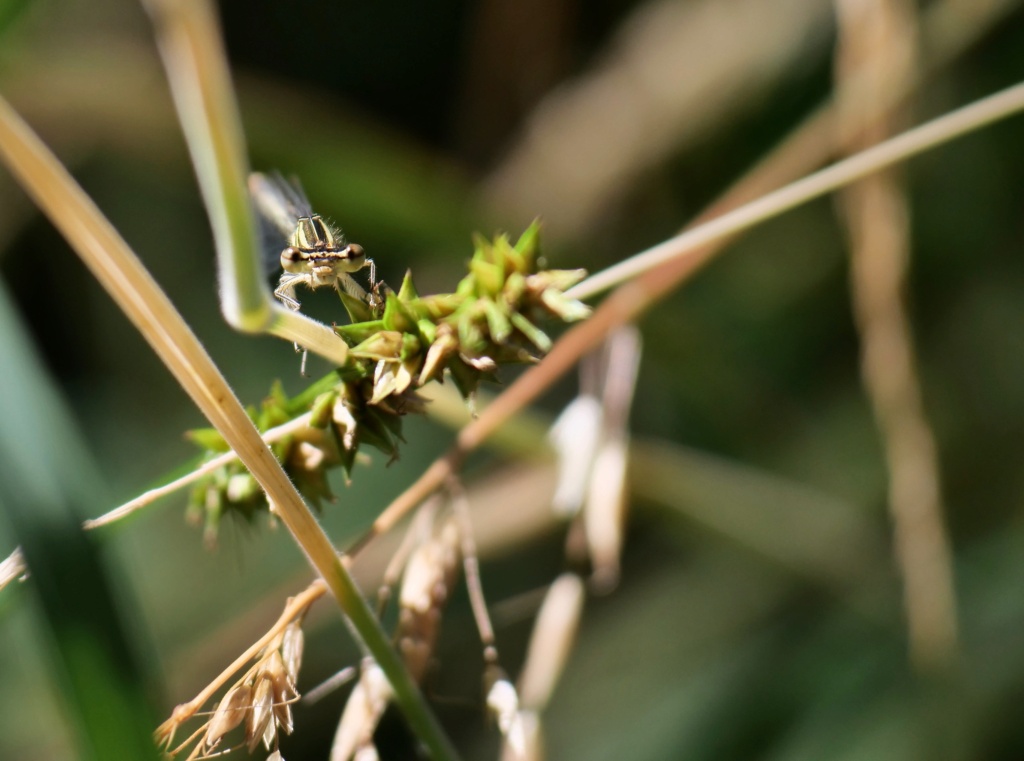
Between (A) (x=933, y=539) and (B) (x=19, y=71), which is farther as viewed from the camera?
(B) (x=19, y=71)

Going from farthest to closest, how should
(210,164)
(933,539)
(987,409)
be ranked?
(987,409) → (933,539) → (210,164)

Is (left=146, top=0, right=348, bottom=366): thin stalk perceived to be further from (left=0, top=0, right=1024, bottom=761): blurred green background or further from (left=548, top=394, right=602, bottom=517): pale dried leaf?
(left=0, top=0, right=1024, bottom=761): blurred green background

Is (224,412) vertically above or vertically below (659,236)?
below

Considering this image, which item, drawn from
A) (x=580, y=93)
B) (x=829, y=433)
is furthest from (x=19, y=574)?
(x=580, y=93)

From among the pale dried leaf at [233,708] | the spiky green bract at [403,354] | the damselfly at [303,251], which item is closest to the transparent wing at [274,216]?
the damselfly at [303,251]

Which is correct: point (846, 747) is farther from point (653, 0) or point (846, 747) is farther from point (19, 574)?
point (653, 0)

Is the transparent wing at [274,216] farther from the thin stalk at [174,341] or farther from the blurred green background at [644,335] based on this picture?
the blurred green background at [644,335]

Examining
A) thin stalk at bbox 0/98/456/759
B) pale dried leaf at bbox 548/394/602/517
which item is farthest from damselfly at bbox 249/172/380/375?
pale dried leaf at bbox 548/394/602/517

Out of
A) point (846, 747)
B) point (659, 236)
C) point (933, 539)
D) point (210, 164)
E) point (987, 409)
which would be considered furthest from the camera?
point (659, 236)
